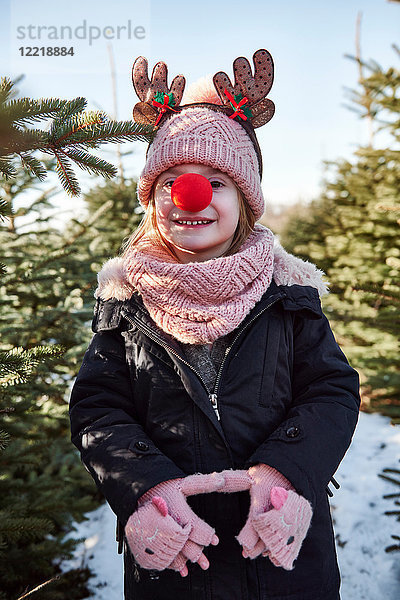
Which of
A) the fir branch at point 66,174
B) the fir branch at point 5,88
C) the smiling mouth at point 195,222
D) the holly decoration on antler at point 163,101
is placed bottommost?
the smiling mouth at point 195,222

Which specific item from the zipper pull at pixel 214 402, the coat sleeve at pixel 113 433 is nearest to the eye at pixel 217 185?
the coat sleeve at pixel 113 433

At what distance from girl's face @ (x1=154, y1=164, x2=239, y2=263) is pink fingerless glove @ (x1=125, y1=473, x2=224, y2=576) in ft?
2.54

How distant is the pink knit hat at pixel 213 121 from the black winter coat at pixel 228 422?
47 centimetres

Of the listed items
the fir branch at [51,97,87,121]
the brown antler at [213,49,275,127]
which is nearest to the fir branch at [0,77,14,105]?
the fir branch at [51,97,87,121]

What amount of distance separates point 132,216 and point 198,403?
443 cm

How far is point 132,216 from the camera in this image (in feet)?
17.9

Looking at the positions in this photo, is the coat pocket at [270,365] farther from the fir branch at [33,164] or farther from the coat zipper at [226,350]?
the fir branch at [33,164]

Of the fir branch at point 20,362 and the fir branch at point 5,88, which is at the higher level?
the fir branch at point 5,88

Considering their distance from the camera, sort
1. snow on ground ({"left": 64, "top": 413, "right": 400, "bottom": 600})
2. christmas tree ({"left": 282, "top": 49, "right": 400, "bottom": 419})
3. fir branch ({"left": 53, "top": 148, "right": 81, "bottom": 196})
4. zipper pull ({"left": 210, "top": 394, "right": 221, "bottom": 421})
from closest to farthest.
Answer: fir branch ({"left": 53, "top": 148, "right": 81, "bottom": 196}), zipper pull ({"left": 210, "top": 394, "right": 221, "bottom": 421}), snow on ground ({"left": 64, "top": 413, "right": 400, "bottom": 600}), christmas tree ({"left": 282, "top": 49, "right": 400, "bottom": 419})

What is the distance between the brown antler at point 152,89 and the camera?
1.61m

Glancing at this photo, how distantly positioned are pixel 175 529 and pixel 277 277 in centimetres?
89

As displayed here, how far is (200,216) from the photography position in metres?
1.52

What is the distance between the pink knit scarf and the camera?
1.41m

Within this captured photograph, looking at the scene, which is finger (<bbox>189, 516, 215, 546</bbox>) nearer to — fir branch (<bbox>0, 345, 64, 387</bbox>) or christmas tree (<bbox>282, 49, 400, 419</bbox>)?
fir branch (<bbox>0, 345, 64, 387</bbox>)
